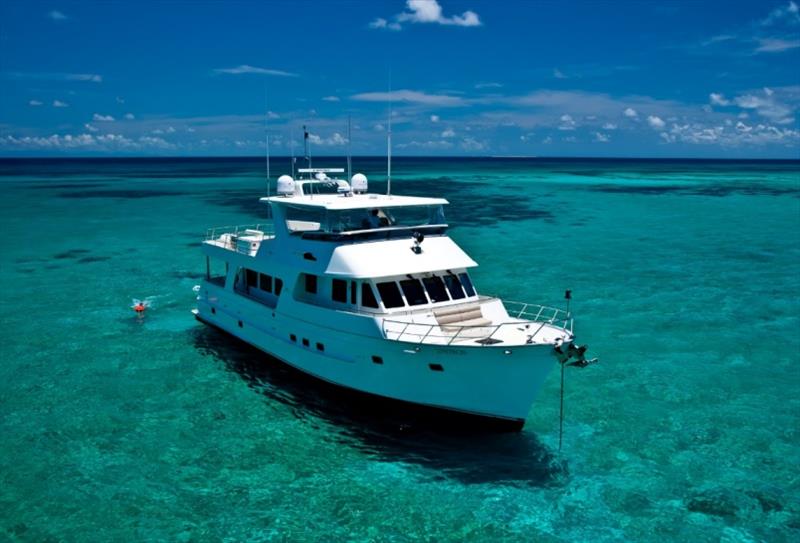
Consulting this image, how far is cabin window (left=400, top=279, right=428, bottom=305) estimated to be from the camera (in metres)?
18.1

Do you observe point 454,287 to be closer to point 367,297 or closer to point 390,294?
point 390,294

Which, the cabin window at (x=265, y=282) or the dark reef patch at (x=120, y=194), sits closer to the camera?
the cabin window at (x=265, y=282)

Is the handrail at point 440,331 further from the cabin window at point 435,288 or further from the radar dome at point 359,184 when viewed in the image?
the radar dome at point 359,184

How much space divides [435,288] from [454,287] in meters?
0.66

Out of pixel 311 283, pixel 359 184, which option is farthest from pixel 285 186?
pixel 311 283

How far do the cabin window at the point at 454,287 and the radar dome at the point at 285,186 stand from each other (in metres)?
6.78

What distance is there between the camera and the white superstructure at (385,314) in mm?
15727

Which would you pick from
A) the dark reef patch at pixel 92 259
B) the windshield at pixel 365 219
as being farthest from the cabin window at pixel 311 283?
the dark reef patch at pixel 92 259

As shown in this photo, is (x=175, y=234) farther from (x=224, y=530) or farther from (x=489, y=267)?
(x=224, y=530)

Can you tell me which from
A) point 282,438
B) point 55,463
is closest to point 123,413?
point 55,463

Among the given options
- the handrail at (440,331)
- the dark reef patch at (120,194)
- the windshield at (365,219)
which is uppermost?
the windshield at (365,219)

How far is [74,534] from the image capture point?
12.8 metres

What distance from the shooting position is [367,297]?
17781 mm

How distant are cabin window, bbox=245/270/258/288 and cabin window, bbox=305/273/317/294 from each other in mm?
3808
